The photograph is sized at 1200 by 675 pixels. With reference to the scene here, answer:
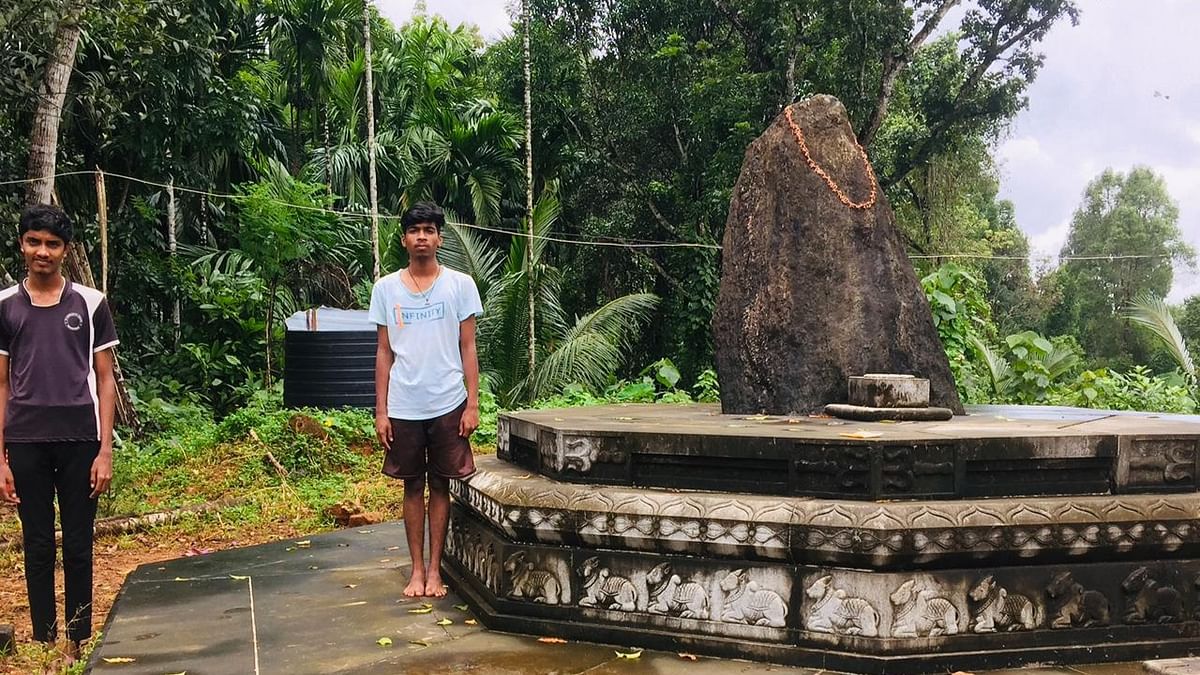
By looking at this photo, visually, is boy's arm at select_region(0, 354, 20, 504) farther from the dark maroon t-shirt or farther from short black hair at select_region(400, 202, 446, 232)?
short black hair at select_region(400, 202, 446, 232)

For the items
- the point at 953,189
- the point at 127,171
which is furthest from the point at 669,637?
the point at 953,189

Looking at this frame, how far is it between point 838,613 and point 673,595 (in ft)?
1.82

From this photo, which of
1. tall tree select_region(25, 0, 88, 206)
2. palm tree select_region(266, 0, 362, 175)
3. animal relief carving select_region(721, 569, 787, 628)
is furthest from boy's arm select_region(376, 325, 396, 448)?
palm tree select_region(266, 0, 362, 175)

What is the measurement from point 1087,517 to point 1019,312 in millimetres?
26891

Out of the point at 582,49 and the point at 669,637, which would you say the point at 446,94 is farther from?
the point at 669,637

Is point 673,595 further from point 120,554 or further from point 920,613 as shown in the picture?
point 120,554

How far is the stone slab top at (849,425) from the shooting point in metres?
3.32

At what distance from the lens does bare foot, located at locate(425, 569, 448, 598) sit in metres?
3.94

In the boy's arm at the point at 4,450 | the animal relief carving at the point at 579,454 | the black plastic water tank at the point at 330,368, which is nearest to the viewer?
the boy's arm at the point at 4,450

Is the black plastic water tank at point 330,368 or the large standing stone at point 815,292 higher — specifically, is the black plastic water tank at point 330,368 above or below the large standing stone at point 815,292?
below

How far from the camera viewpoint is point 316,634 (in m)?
3.43

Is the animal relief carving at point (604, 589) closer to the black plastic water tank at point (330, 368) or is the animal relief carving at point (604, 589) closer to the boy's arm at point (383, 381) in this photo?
the boy's arm at point (383, 381)

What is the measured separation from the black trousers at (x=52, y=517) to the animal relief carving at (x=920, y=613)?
2.79m

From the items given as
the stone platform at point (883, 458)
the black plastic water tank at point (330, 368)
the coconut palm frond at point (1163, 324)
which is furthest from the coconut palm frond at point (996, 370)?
the stone platform at point (883, 458)
